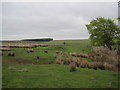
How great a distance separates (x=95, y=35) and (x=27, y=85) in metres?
33.3

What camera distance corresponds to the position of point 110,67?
41.2 ft

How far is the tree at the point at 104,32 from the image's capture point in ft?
115

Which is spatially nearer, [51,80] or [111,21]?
[51,80]

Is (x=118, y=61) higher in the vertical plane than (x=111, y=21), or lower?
lower

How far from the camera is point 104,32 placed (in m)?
35.3

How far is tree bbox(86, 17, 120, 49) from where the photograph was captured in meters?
34.9

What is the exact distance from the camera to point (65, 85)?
23.3 ft

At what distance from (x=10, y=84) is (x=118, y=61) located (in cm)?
1135

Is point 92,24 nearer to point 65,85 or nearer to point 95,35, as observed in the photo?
point 95,35

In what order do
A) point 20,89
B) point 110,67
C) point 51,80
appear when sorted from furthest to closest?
1. point 110,67
2. point 51,80
3. point 20,89

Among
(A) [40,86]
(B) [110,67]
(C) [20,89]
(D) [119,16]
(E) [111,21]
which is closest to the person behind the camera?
(C) [20,89]

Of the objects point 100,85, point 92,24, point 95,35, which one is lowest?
point 100,85

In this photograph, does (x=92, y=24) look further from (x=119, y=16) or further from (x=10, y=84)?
(x=10, y=84)

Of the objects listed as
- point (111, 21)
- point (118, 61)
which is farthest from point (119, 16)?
point (111, 21)
